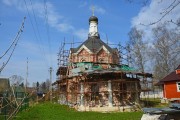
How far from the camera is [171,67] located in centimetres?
4412

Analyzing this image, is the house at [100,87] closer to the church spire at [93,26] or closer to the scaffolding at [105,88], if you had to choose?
the scaffolding at [105,88]

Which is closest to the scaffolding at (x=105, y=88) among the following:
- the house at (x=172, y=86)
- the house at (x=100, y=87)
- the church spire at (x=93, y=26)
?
the house at (x=100, y=87)

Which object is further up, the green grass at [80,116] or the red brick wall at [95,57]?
the red brick wall at [95,57]

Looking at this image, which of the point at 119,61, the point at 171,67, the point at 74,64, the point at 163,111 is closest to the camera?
the point at 163,111

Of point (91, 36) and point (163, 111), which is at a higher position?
point (91, 36)

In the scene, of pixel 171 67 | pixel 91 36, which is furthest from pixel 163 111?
pixel 171 67

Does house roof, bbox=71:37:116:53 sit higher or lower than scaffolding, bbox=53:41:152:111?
higher

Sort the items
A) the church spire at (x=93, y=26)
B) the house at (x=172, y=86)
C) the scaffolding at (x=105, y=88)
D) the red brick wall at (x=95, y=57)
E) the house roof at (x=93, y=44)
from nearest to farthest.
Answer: the scaffolding at (x=105, y=88)
the house at (x=172, y=86)
the red brick wall at (x=95, y=57)
the house roof at (x=93, y=44)
the church spire at (x=93, y=26)

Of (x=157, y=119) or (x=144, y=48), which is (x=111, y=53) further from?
(x=157, y=119)

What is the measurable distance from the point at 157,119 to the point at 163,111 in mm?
824

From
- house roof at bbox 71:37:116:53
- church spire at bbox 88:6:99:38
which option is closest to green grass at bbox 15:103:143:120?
house roof at bbox 71:37:116:53

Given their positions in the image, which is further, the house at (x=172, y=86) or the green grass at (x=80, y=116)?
the house at (x=172, y=86)

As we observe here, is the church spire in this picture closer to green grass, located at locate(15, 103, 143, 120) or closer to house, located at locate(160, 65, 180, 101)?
house, located at locate(160, 65, 180, 101)

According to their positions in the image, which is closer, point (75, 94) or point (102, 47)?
point (75, 94)
